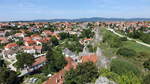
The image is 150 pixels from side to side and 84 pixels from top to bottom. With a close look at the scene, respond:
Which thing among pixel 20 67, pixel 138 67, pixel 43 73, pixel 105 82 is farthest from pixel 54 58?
pixel 105 82

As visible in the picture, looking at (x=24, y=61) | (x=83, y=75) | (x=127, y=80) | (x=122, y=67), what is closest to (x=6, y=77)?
(x=24, y=61)

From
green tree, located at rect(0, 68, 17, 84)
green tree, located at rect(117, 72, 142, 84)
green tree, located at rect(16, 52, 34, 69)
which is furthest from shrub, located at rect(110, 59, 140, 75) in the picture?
green tree, located at rect(16, 52, 34, 69)

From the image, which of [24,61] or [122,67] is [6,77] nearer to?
[24,61]

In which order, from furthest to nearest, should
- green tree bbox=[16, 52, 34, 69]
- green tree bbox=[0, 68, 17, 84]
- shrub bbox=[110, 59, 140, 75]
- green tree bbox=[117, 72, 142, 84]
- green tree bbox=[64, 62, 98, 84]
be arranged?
green tree bbox=[16, 52, 34, 69] < green tree bbox=[0, 68, 17, 84] < shrub bbox=[110, 59, 140, 75] < green tree bbox=[64, 62, 98, 84] < green tree bbox=[117, 72, 142, 84]

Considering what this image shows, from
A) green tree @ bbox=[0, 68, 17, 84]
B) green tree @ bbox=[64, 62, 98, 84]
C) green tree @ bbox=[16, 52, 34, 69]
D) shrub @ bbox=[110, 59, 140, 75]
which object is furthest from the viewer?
green tree @ bbox=[16, 52, 34, 69]

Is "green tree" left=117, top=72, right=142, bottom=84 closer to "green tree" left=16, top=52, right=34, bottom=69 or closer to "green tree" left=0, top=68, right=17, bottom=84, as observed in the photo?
"green tree" left=0, top=68, right=17, bottom=84

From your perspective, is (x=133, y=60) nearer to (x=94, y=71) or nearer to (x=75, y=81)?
(x=94, y=71)

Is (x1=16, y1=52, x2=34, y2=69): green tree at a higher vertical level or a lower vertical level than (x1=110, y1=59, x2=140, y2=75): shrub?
lower
